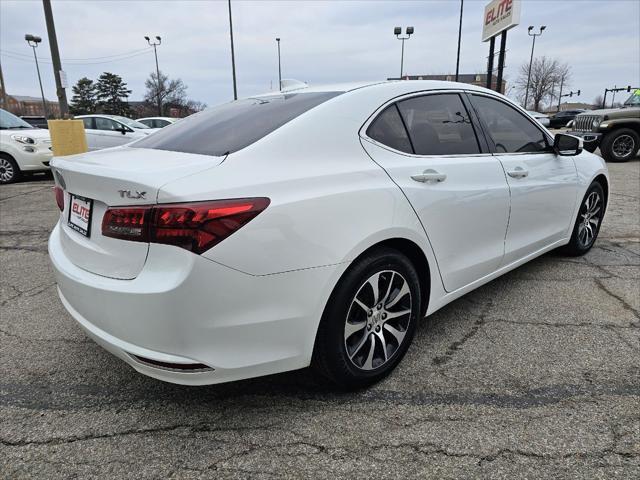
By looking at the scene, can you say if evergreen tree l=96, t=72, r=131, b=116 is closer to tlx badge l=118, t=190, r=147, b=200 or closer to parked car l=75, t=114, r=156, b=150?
parked car l=75, t=114, r=156, b=150

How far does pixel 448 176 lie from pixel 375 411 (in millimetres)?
1360

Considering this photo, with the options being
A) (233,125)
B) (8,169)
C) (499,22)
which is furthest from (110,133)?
(499,22)

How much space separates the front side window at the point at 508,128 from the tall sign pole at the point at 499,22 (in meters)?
19.8

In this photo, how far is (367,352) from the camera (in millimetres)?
2342

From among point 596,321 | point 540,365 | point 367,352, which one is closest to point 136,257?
point 367,352

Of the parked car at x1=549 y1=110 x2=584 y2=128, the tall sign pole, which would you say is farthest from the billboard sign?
the parked car at x1=549 y1=110 x2=584 y2=128

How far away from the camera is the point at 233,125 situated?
2.45 meters

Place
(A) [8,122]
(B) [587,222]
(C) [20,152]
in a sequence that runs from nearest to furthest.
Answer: (B) [587,222], (C) [20,152], (A) [8,122]

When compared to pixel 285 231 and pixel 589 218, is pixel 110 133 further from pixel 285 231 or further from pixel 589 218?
pixel 285 231

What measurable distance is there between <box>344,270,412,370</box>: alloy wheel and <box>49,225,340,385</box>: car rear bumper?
277 millimetres

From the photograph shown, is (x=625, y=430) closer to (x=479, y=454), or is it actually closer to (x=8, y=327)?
(x=479, y=454)

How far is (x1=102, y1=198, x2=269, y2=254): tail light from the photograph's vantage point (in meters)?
1.72

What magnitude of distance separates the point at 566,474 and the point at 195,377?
1.55 meters

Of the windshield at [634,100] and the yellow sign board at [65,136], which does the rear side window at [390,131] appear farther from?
the windshield at [634,100]
